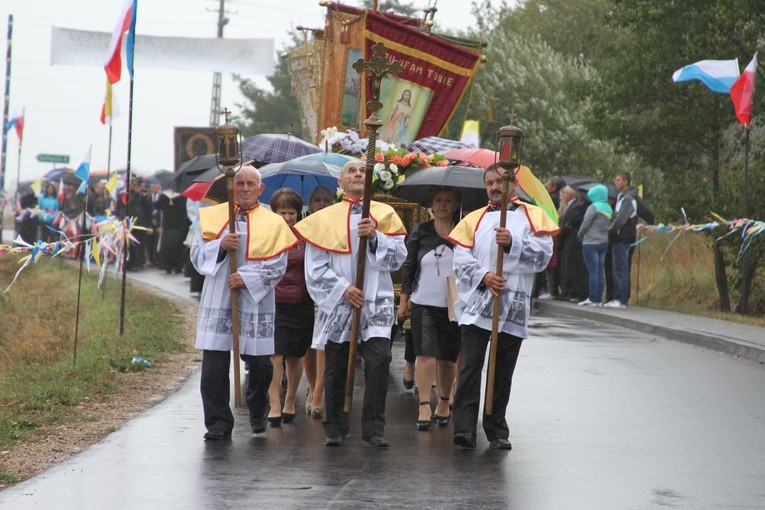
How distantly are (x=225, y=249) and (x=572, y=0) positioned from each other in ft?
148

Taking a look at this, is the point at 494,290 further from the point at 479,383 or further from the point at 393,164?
the point at 393,164

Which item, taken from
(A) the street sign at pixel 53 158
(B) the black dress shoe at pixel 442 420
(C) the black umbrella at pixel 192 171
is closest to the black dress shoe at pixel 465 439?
(B) the black dress shoe at pixel 442 420

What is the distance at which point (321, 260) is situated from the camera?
31.2 feet

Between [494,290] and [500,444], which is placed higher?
[494,290]

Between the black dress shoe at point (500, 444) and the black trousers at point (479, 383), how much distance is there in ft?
0.10

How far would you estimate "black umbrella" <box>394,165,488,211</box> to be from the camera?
1146 centimetres

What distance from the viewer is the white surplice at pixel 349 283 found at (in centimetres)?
937

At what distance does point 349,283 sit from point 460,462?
1.41m

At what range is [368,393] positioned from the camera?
9.31m

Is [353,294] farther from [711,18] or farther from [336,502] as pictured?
[711,18]

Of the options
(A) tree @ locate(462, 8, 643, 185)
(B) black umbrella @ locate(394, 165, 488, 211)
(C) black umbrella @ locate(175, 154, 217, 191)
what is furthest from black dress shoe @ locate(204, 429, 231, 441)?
(A) tree @ locate(462, 8, 643, 185)

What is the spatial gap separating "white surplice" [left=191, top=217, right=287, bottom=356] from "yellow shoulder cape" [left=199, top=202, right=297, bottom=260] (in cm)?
5

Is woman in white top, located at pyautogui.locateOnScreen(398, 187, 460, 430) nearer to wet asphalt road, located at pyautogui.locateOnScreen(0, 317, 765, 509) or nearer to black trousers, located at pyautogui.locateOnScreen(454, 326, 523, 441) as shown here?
wet asphalt road, located at pyautogui.locateOnScreen(0, 317, 765, 509)

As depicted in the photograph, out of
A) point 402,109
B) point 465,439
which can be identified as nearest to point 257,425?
point 465,439
